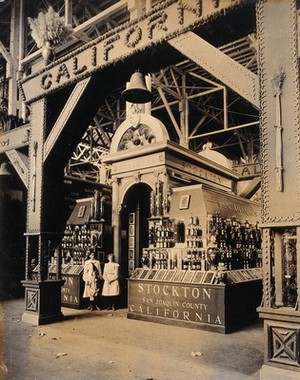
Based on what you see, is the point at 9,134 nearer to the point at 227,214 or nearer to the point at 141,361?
the point at 227,214

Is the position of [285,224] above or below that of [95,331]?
above

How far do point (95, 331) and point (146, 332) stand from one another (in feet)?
3.23

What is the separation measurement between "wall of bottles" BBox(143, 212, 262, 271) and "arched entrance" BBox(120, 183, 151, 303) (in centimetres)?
206

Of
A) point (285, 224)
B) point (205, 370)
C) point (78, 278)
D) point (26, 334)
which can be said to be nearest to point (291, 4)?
point (285, 224)

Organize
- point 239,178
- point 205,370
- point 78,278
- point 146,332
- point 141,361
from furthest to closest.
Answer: point 239,178 < point 78,278 < point 146,332 < point 141,361 < point 205,370

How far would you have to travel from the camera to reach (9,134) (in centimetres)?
1002

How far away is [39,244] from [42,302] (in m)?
1.18

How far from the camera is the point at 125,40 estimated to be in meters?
6.85

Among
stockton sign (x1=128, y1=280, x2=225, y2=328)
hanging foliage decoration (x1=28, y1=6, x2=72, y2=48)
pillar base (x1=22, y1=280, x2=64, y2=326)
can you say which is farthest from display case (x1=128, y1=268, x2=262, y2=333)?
hanging foliage decoration (x1=28, y1=6, x2=72, y2=48)

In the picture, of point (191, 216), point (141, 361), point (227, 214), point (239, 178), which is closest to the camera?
point (141, 361)

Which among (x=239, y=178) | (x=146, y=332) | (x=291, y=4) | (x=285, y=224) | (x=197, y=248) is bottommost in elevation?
(x=146, y=332)

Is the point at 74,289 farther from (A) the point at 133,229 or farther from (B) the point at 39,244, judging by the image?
(B) the point at 39,244

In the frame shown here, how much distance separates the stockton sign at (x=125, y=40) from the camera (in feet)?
19.0

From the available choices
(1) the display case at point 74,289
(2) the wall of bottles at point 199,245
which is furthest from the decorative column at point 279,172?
(1) the display case at point 74,289
